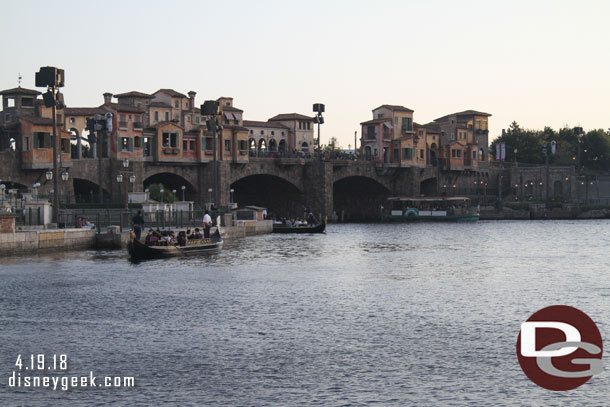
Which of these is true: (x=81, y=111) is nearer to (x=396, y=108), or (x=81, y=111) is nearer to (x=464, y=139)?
(x=396, y=108)

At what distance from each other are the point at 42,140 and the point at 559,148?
106 metres

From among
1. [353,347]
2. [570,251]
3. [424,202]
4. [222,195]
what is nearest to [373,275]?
[353,347]

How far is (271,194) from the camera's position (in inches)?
4222

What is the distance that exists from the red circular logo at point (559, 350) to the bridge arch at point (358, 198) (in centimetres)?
8847

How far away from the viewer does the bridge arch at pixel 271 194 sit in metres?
103

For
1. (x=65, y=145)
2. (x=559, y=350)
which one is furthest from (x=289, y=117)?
(x=559, y=350)

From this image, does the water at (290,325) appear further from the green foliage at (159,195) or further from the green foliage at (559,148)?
the green foliage at (559,148)

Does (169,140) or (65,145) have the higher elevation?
(169,140)

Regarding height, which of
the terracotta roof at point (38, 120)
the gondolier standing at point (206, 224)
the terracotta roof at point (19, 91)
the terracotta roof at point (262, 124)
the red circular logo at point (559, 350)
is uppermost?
the terracotta roof at point (19, 91)

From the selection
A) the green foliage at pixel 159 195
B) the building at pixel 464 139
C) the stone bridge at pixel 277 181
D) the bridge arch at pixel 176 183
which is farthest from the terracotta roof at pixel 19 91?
the building at pixel 464 139

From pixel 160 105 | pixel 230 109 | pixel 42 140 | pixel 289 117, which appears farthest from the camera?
→ pixel 230 109

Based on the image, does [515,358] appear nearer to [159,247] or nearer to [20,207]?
[159,247]

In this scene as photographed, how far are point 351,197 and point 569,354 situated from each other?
317ft

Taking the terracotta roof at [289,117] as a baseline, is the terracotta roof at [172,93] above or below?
above
